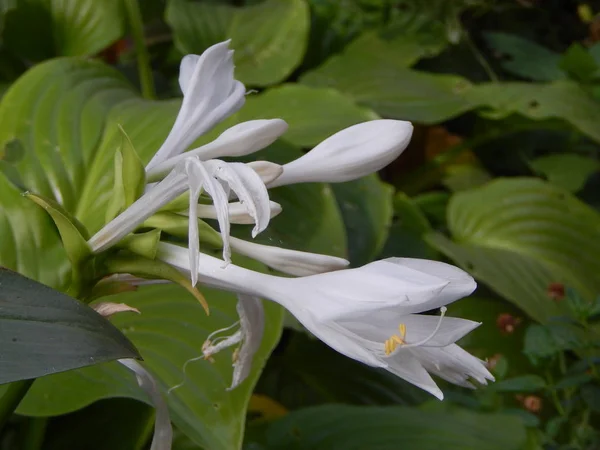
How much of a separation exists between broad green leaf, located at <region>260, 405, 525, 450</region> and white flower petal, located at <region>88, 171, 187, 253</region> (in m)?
0.31

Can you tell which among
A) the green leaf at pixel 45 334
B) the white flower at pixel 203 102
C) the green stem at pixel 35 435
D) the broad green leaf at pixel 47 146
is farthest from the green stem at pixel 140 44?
the green leaf at pixel 45 334

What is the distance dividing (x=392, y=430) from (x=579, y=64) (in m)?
0.75

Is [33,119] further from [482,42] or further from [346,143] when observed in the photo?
[482,42]

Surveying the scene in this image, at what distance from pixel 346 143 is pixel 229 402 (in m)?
0.22

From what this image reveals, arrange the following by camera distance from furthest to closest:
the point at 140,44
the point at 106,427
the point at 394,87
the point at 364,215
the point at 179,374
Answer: the point at 394,87
the point at 140,44
the point at 364,215
the point at 106,427
the point at 179,374

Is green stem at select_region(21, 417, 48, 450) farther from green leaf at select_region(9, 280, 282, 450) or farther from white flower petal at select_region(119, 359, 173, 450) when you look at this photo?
white flower petal at select_region(119, 359, 173, 450)

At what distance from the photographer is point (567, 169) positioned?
3.54ft

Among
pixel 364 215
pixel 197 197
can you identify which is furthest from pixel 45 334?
pixel 364 215

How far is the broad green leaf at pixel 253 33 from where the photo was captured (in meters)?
1.08

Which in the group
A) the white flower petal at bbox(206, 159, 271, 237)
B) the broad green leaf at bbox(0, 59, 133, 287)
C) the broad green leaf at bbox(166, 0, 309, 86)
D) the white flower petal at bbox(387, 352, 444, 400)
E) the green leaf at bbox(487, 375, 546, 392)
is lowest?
the green leaf at bbox(487, 375, 546, 392)

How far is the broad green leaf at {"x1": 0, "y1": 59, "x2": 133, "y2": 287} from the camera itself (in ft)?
1.69

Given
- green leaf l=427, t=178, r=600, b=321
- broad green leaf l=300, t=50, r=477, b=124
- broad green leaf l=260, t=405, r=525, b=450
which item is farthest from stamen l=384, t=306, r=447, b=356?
broad green leaf l=300, t=50, r=477, b=124

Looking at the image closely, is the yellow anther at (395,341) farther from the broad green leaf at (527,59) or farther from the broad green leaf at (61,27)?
the broad green leaf at (527,59)

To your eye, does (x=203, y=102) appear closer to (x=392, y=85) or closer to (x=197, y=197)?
(x=197, y=197)
